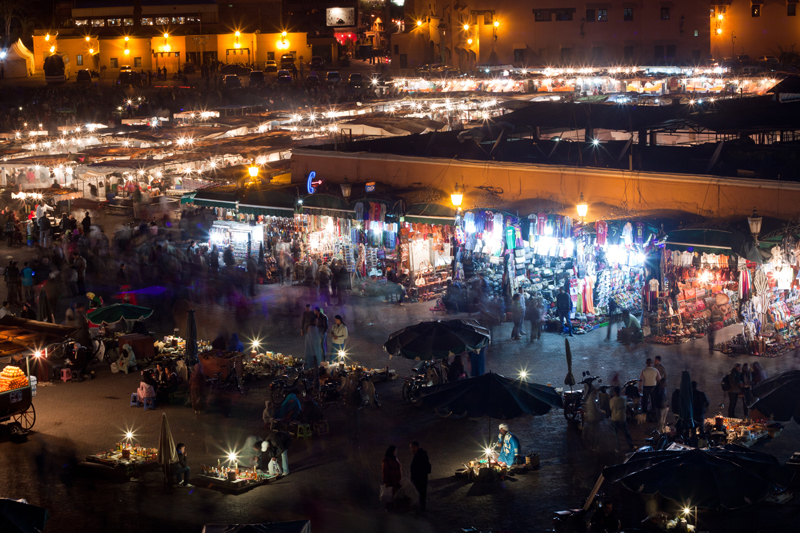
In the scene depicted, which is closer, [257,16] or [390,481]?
[390,481]

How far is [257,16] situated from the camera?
210 ft

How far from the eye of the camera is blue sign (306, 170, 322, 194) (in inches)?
862

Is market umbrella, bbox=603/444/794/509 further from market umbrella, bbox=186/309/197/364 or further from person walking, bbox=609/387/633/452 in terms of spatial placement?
market umbrella, bbox=186/309/197/364

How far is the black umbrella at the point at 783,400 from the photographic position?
11164 mm

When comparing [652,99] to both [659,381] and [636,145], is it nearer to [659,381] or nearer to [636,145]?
[636,145]

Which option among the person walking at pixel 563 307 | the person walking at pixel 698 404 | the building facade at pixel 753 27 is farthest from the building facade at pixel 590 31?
the person walking at pixel 698 404

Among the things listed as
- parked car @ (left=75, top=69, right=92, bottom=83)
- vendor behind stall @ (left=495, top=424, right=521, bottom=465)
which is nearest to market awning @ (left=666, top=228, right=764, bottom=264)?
vendor behind stall @ (left=495, top=424, right=521, bottom=465)

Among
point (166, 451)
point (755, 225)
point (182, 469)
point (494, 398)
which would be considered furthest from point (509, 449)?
point (755, 225)

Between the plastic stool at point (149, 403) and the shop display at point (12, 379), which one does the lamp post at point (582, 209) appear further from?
the shop display at point (12, 379)

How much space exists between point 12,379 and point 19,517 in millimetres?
5459

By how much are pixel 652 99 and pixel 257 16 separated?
3929 cm

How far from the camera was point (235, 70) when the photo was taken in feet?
182

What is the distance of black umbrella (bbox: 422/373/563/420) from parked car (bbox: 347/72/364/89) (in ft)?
127

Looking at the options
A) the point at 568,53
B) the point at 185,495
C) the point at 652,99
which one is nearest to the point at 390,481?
the point at 185,495
